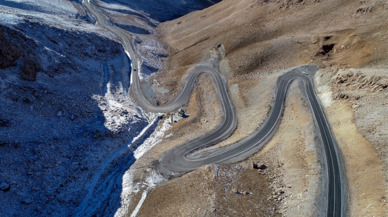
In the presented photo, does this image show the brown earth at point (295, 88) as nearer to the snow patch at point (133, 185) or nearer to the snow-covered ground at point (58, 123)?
the snow patch at point (133, 185)

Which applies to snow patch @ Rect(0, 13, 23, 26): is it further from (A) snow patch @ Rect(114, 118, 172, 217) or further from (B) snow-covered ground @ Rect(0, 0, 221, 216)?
(A) snow patch @ Rect(114, 118, 172, 217)

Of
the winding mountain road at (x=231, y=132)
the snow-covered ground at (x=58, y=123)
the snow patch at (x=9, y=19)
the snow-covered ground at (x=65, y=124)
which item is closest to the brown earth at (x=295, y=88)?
the winding mountain road at (x=231, y=132)

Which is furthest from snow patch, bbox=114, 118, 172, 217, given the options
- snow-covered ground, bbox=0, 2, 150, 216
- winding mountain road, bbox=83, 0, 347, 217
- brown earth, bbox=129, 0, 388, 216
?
winding mountain road, bbox=83, 0, 347, 217

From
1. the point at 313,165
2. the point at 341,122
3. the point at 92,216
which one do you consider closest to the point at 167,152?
the point at 92,216

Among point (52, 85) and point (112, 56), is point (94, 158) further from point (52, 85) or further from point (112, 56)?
point (112, 56)

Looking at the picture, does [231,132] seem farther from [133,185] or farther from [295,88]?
[133,185]
